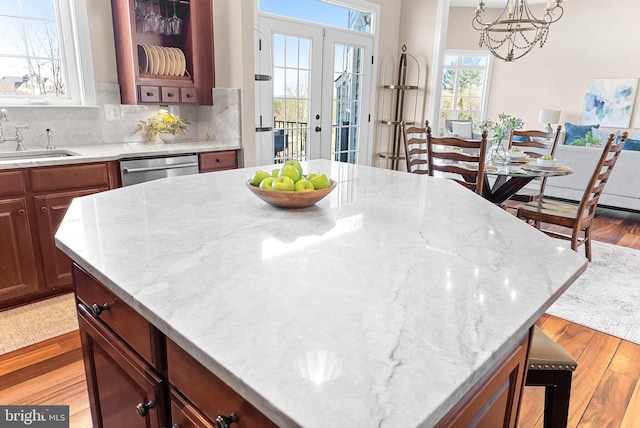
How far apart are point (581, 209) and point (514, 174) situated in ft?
1.92

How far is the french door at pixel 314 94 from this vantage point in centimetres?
416

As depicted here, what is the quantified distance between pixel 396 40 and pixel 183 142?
3.04 meters

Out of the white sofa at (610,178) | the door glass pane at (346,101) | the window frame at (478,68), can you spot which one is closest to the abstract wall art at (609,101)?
the window frame at (478,68)

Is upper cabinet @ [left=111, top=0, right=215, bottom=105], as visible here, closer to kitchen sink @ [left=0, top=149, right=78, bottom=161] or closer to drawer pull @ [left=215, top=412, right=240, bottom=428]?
kitchen sink @ [left=0, top=149, right=78, bottom=161]

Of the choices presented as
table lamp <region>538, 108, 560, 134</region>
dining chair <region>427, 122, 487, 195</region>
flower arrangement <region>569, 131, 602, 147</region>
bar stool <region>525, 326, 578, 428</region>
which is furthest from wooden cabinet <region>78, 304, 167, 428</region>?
table lamp <region>538, 108, 560, 134</region>

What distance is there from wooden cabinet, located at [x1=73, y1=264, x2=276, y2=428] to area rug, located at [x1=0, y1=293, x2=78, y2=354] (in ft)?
4.37

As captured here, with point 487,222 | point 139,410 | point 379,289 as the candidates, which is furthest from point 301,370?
point 487,222

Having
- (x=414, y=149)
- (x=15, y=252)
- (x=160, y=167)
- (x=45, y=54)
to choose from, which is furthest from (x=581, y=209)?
(x=45, y=54)

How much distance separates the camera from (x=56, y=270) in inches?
111

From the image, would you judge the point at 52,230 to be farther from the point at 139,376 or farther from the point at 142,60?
the point at 139,376

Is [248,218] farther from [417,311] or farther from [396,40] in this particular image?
[396,40]

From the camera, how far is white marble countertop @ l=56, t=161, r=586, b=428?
24.0 inches

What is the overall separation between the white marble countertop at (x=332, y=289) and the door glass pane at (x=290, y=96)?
9.40 ft

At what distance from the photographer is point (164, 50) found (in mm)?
3580
